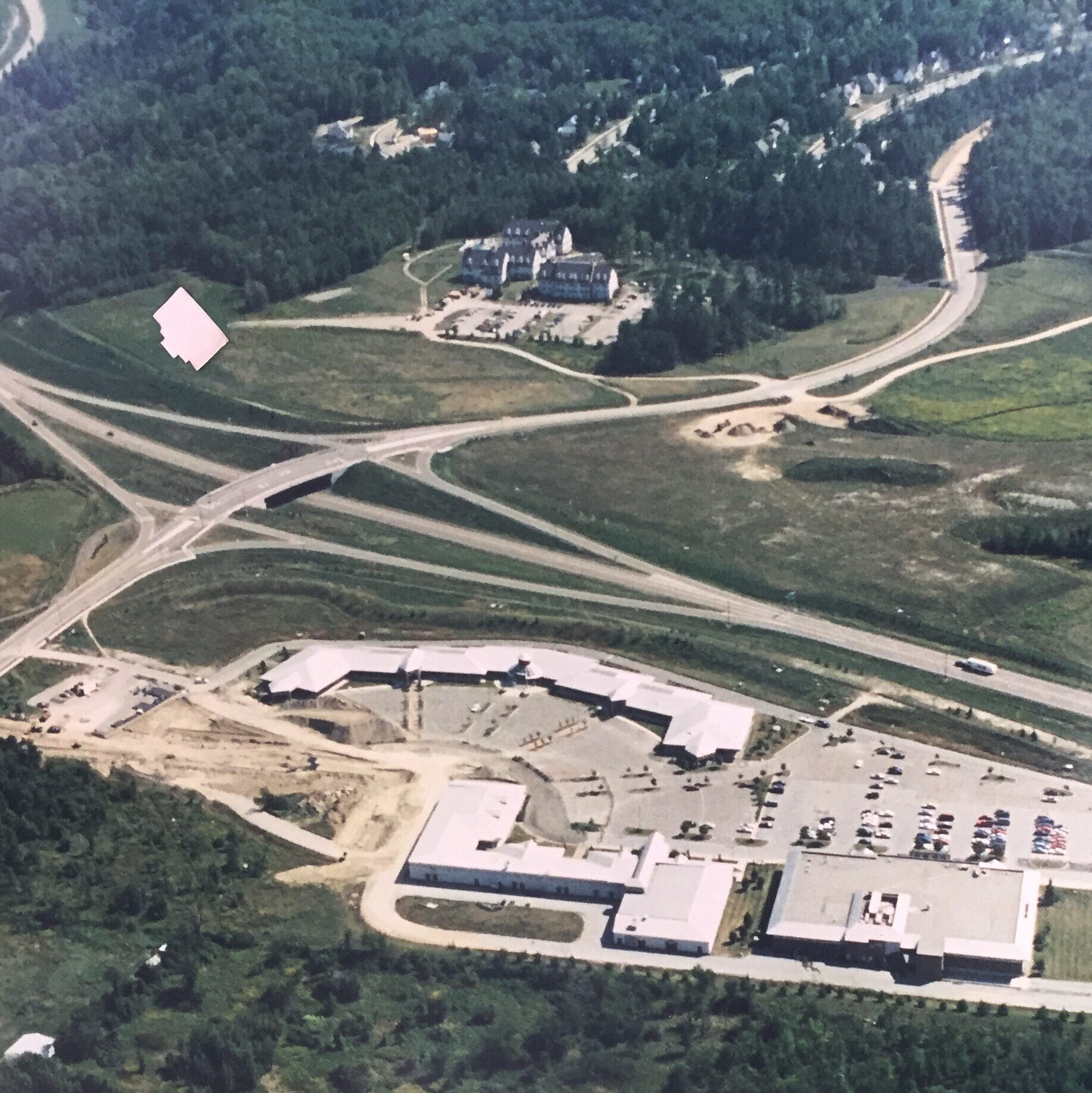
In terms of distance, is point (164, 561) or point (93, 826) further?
point (164, 561)

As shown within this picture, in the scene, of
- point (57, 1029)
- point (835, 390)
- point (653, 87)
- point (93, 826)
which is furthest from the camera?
point (653, 87)

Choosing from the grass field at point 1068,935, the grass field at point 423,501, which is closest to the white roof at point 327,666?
the grass field at point 423,501

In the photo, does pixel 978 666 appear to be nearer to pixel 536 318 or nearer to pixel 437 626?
pixel 437 626

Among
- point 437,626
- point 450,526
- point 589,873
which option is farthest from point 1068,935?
point 450,526

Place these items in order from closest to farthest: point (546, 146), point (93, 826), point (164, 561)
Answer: point (93, 826), point (164, 561), point (546, 146)

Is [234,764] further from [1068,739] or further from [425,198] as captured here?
[425,198]

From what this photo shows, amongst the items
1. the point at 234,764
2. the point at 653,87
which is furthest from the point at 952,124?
the point at 234,764

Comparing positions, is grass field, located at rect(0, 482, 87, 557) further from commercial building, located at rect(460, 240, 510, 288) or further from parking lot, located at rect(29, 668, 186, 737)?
commercial building, located at rect(460, 240, 510, 288)
